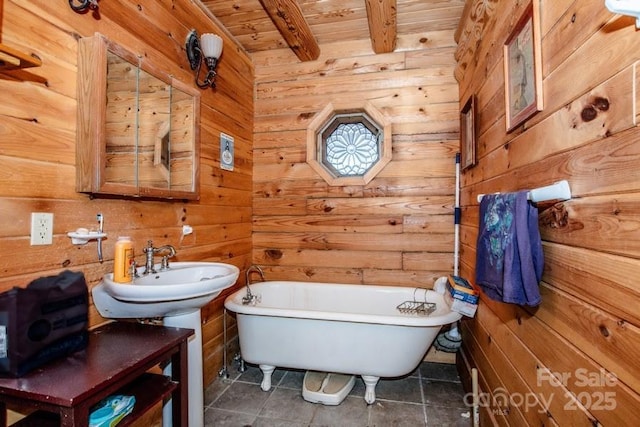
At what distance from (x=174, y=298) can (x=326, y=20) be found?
2141mm

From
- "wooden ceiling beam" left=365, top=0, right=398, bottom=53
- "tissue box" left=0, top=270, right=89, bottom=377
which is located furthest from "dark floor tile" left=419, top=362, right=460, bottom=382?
"wooden ceiling beam" left=365, top=0, right=398, bottom=53

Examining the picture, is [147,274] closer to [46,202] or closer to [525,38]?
[46,202]

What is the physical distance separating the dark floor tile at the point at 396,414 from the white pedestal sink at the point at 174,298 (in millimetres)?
960

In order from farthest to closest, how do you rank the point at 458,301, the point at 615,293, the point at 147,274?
the point at 458,301, the point at 147,274, the point at 615,293

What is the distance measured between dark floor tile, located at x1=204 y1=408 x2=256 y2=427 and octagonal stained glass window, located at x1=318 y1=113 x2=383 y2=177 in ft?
5.98

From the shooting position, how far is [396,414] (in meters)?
1.91

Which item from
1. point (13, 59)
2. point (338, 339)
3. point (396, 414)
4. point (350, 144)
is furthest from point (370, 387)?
point (13, 59)

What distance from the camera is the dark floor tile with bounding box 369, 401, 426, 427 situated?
6.00 ft

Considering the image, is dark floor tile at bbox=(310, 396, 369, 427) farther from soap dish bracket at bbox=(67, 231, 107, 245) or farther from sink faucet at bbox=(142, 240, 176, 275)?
soap dish bracket at bbox=(67, 231, 107, 245)

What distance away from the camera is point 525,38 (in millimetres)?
1215

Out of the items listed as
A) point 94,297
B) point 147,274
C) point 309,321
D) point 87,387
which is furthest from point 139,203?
point 309,321

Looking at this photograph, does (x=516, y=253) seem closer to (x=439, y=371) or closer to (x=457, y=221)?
(x=457, y=221)

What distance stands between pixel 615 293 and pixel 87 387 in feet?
4.50

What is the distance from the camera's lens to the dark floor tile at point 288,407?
1.88 meters
